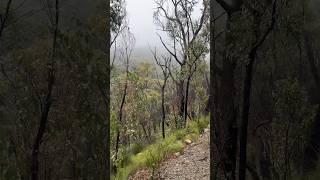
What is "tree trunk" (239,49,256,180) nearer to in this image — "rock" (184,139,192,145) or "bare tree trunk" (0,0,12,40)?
"bare tree trunk" (0,0,12,40)

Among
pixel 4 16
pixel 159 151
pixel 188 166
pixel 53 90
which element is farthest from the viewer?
pixel 159 151

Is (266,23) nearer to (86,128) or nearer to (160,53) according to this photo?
(86,128)

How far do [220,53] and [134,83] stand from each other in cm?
757

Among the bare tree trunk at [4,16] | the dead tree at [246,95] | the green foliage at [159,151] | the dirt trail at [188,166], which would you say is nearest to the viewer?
the bare tree trunk at [4,16]

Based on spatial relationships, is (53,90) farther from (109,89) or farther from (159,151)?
(159,151)

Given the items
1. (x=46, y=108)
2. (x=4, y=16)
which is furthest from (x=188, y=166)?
(x=4, y=16)

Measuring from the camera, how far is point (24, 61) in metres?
2.88

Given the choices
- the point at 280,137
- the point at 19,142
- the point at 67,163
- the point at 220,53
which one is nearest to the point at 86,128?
the point at 67,163

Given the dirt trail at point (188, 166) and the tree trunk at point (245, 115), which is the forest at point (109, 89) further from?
the dirt trail at point (188, 166)

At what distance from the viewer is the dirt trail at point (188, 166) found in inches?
227

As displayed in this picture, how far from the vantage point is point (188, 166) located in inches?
252

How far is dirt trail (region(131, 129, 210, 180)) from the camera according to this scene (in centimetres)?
575

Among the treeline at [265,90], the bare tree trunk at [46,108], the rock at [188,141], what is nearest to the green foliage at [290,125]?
the treeline at [265,90]

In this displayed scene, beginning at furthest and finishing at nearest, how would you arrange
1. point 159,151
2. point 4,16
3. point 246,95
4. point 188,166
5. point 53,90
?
point 159,151 → point 188,166 → point 246,95 → point 53,90 → point 4,16
